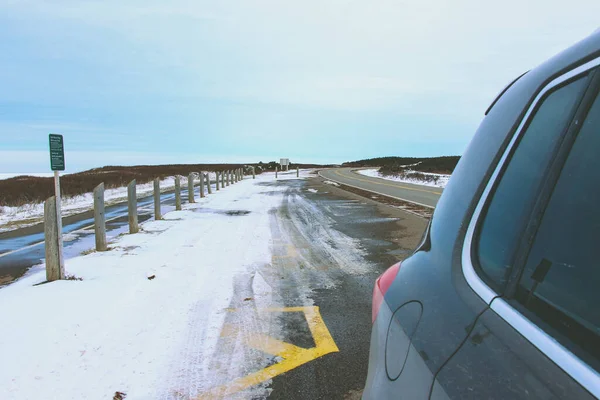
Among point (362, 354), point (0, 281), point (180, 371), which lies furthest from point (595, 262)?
point (0, 281)

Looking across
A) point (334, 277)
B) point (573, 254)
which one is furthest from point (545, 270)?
point (334, 277)

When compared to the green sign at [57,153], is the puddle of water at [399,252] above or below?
below

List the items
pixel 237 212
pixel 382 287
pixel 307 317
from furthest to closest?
1. pixel 237 212
2. pixel 307 317
3. pixel 382 287

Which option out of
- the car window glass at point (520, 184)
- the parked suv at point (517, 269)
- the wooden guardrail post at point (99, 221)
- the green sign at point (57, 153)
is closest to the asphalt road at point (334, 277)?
the parked suv at point (517, 269)

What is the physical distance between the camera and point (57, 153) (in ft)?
17.5

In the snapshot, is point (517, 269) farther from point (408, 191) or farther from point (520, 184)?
point (408, 191)

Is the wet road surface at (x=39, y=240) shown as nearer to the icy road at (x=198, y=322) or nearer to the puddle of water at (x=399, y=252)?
the icy road at (x=198, y=322)

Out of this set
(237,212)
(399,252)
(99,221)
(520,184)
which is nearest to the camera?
(520,184)

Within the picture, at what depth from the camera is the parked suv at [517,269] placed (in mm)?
899

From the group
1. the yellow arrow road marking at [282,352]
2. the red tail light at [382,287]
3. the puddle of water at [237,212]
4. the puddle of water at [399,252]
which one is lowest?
the puddle of water at [237,212]

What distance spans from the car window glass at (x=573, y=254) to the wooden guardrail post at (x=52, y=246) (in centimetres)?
576

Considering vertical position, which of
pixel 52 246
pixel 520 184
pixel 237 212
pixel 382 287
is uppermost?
pixel 520 184

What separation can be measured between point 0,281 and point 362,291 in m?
5.36

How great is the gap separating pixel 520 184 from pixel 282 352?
2.65 meters
